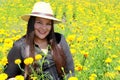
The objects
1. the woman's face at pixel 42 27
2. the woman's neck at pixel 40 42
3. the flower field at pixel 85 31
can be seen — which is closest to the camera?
the woman's face at pixel 42 27

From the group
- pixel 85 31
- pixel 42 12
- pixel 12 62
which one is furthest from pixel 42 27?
pixel 85 31

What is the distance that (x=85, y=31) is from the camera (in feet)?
22.1

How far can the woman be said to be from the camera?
329 centimetres

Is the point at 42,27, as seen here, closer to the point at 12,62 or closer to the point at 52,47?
the point at 52,47

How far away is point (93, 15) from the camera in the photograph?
891 cm

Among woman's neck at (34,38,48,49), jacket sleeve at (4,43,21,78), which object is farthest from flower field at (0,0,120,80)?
woman's neck at (34,38,48,49)

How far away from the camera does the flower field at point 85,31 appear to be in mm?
3834

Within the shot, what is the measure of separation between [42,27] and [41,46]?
0.21 m

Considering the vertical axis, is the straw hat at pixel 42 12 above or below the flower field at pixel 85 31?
above

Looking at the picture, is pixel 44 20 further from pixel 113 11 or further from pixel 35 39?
pixel 113 11

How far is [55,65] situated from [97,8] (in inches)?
264

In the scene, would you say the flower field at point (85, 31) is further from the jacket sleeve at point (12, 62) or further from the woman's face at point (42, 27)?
the woman's face at point (42, 27)

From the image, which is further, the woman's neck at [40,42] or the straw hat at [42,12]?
the woman's neck at [40,42]

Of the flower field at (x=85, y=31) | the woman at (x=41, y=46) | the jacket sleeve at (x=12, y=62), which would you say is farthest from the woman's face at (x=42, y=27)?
the flower field at (x=85, y=31)
